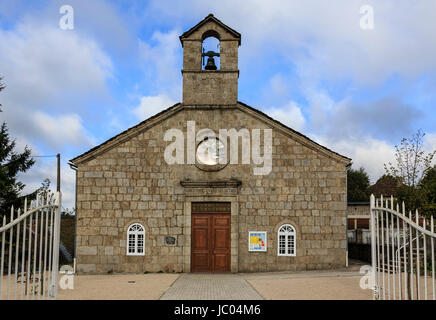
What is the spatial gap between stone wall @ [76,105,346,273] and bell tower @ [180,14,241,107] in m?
0.60

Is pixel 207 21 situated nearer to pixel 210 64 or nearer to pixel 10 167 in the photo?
pixel 210 64

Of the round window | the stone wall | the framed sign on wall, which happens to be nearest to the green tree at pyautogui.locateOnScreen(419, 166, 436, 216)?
the stone wall

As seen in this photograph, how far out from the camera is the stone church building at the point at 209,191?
664 inches

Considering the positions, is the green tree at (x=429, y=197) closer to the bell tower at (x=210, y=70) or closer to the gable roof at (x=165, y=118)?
the gable roof at (x=165, y=118)

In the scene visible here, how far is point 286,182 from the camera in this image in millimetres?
17297

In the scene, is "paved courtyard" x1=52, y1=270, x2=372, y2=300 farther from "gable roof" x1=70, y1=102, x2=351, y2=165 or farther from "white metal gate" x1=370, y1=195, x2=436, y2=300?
"gable roof" x1=70, y1=102, x2=351, y2=165

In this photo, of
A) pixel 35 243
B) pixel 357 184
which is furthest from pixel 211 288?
pixel 357 184

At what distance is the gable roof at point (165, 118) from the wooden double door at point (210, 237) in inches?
155

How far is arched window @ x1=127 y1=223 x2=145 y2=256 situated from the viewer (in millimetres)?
16859

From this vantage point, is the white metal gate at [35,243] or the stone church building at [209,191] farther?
the stone church building at [209,191]

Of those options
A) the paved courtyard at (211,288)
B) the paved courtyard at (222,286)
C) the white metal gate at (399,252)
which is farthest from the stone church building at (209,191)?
the white metal gate at (399,252)

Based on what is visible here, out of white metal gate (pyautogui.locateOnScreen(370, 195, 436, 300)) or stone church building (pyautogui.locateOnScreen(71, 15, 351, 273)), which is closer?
white metal gate (pyautogui.locateOnScreen(370, 195, 436, 300))

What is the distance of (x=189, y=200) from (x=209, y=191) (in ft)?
3.00

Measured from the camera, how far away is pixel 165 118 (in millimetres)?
17672
